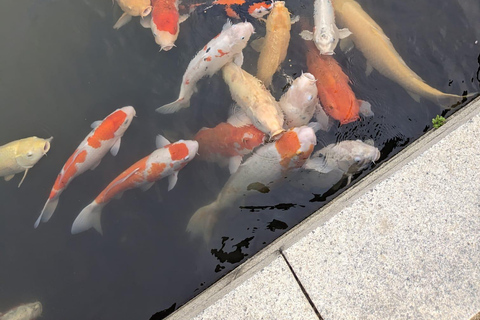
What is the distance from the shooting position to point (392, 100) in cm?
407

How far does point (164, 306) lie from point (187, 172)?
4.34 ft

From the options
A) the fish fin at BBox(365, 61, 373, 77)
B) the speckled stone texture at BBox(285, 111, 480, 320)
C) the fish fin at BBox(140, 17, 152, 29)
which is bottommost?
the speckled stone texture at BBox(285, 111, 480, 320)

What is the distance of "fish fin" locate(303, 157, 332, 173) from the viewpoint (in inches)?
150

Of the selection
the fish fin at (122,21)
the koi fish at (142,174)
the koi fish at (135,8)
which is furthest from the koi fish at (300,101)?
the fish fin at (122,21)

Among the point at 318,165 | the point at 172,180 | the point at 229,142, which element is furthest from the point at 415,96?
the point at 172,180

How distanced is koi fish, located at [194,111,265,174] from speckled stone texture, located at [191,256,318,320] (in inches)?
55.0

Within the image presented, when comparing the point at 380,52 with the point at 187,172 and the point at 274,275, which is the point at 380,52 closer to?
the point at 187,172

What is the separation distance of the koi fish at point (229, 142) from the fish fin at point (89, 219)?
3.77ft

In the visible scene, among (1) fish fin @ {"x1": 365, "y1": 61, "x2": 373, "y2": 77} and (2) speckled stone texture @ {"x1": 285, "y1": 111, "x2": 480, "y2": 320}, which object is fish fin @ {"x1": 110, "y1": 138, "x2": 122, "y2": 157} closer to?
(2) speckled stone texture @ {"x1": 285, "y1": 111, "x2": 480, "y2": 320}

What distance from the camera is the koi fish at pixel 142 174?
382cm

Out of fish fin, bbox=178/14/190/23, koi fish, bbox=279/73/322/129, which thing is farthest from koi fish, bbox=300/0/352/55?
fish fin, bbox=178/14/190/23

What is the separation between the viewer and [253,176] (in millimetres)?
3807

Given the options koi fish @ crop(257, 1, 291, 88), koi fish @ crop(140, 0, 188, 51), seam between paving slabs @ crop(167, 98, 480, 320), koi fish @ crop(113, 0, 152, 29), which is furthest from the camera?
koi fish @ crop(113, 0, 152, 29)

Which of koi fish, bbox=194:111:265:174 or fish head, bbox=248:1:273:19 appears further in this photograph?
fish head, bbox=248:1:273:19
